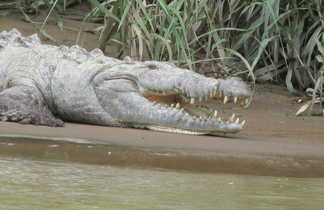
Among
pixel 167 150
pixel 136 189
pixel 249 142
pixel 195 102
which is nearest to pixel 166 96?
pixel 195 102

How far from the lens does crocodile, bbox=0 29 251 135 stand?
22.1 ft

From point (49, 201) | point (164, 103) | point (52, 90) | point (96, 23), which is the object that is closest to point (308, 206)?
point (49, 201)

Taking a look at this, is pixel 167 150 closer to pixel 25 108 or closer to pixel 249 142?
pixel 249 142

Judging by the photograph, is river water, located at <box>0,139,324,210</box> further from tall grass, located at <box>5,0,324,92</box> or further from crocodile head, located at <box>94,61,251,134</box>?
tall grass, located at <box>5,0,324,92</box>

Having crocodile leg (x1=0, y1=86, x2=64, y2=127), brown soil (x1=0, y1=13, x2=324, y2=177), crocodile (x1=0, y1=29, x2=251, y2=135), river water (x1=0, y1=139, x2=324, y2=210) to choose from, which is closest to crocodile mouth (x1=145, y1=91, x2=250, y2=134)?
crocodile (x1=0, y1=29, x2=251, y2=135)

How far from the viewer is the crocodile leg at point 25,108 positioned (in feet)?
22.1

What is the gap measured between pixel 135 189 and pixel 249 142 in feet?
6.12

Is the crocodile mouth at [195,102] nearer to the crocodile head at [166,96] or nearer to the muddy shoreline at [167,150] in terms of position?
the crocodile head at [166,96]

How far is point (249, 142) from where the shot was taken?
6.43m

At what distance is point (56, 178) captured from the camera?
4.91m

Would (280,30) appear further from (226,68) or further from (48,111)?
(48,111)

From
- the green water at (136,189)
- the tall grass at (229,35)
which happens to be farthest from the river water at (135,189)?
the tall grass at (229,35)

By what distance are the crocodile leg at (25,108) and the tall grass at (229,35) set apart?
128 centimetres

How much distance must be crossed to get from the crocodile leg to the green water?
125 cm
